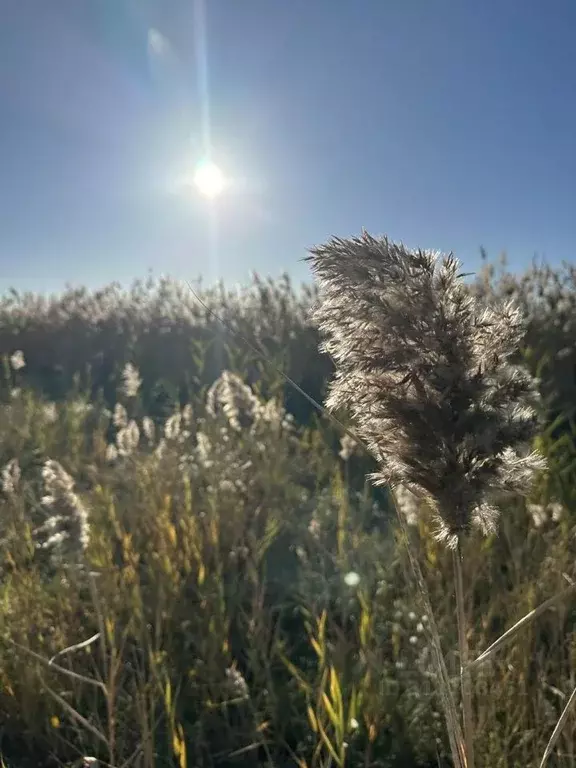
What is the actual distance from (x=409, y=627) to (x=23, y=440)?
320cm

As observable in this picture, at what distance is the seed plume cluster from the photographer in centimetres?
92

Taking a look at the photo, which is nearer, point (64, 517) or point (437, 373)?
point (437, 373)

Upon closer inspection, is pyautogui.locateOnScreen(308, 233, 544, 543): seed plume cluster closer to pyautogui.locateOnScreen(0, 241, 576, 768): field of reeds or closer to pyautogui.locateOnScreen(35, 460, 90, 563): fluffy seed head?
pyautogui.locateOnScreen(0, 241, 576, 768): field of reeds

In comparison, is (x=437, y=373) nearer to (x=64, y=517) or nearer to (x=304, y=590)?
(x=64, y=517)

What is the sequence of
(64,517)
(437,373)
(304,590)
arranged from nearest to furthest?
(437,373), (64,517), (304,590)

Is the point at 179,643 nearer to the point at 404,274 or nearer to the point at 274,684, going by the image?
the point at 274,684

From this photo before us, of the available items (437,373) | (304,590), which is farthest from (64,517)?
(437,373)

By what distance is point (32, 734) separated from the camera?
78.4 inches

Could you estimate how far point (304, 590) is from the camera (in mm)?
2594

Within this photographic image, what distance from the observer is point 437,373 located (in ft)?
3.04

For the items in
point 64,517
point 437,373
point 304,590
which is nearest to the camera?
point 437,373

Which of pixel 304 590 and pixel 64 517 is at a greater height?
pixel 64 517

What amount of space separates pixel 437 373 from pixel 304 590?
189 centimetres

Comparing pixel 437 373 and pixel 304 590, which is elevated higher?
pixel 437 373
